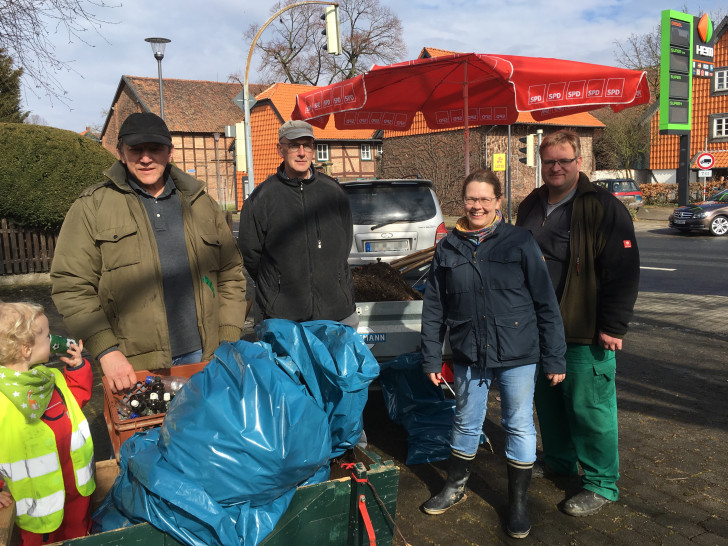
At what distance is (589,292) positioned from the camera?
339 centimetres

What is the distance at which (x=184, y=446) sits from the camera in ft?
6.53

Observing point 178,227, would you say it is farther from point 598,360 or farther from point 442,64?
point 442,64

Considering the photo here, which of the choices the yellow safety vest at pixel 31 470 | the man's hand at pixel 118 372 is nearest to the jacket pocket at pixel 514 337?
the man's hand at pixel 118 372

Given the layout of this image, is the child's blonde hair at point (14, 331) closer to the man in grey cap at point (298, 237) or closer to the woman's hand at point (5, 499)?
the woman's hand at point (5, 499)

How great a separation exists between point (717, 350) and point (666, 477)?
3423mm

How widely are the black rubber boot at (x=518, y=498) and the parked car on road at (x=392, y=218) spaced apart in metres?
4.30

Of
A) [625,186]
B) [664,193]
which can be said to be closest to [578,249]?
[625,186]

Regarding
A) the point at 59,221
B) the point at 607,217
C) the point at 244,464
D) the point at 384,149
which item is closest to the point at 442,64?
the point at 607,217

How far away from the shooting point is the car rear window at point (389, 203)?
7.73 m

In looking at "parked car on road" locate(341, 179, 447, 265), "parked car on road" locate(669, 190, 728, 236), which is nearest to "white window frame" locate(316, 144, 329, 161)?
"parked car on road" locate(669, 190, 728, 236)

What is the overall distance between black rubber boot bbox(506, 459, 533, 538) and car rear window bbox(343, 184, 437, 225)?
188 inches

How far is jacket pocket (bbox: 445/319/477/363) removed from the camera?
3207 millimetres

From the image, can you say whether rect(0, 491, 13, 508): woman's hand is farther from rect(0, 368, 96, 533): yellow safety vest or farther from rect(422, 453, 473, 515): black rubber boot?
rect(422, 453, 473, 515): black rubber boot

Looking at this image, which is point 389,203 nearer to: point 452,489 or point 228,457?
point 452,489
